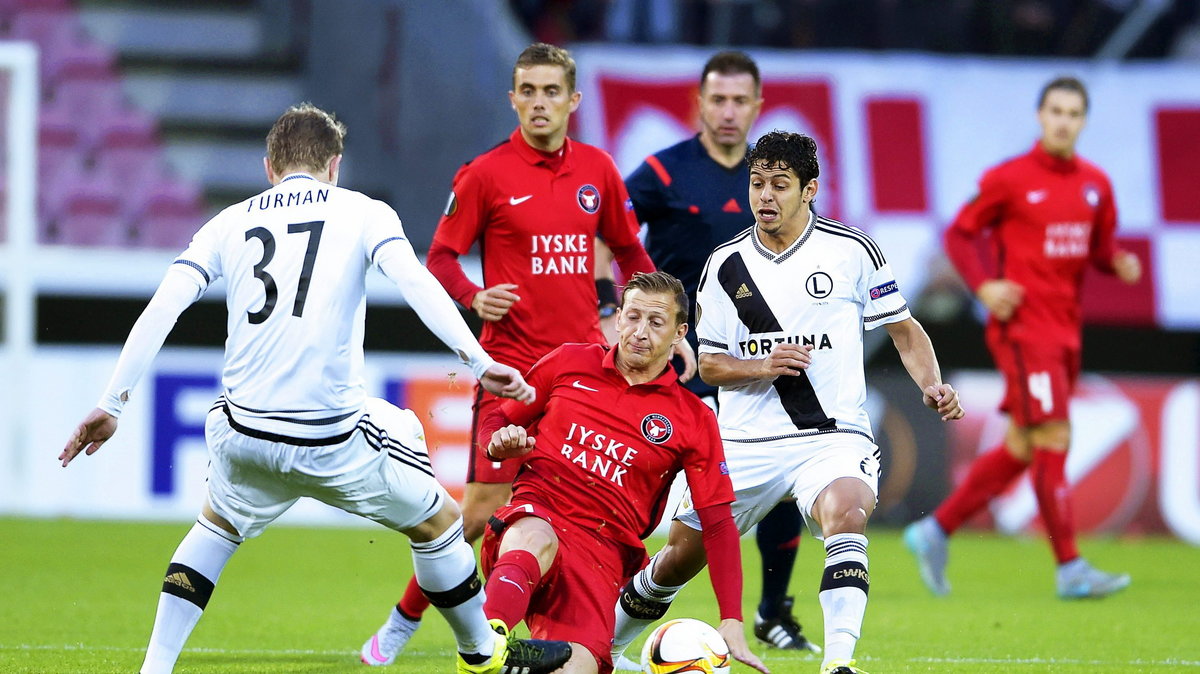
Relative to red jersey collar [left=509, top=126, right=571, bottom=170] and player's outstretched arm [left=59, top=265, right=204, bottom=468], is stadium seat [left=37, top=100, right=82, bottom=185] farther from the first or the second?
player's outstretched arm [left=59, top=265, right=204, bottom=468]

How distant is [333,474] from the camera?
4.62 meters

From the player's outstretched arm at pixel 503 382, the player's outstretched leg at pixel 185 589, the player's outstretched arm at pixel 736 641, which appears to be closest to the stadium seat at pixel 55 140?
the player's outstretched leg at pixel 185 589

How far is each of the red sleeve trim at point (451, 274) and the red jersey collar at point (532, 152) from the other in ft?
1.53

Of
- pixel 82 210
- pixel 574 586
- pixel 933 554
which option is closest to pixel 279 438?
pixel 574 586

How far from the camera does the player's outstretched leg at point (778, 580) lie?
20.7 feet

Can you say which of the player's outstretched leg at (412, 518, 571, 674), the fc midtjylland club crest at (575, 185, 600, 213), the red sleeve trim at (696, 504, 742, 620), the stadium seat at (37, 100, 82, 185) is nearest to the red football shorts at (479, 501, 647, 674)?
the player's outstretched leg at (412, 518, 571, 674)

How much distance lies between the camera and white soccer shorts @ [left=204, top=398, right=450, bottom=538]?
15.0ft

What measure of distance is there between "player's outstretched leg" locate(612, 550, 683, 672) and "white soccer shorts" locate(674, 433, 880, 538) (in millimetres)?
244

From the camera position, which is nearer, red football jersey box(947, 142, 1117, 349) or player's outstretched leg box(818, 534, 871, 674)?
player's outstretched leg box(818, 534, 871, 674)

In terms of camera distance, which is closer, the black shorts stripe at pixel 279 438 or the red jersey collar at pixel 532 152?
the black shorts stripe at pixel 279 438

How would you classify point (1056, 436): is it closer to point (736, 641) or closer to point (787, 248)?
point (787, 248)

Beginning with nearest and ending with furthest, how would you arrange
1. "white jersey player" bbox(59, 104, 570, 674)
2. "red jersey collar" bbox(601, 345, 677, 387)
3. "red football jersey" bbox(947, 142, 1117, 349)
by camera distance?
"white jersey player" bbox(59, 104, 570, 674)
"red jersey collar" bbox(601, 345, 677, 387)
"red football jersey" bbox(947, 142, 1117, 349)

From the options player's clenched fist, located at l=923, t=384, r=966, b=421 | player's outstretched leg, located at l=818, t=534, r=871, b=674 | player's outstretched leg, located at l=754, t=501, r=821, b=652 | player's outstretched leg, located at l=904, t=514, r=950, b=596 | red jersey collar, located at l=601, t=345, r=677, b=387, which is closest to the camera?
player's outstretched leg, located at l=818, t=534, r=871, b=674

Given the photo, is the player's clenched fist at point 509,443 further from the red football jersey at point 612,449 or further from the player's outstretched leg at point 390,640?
the player's outstretched leg at point 390,640
